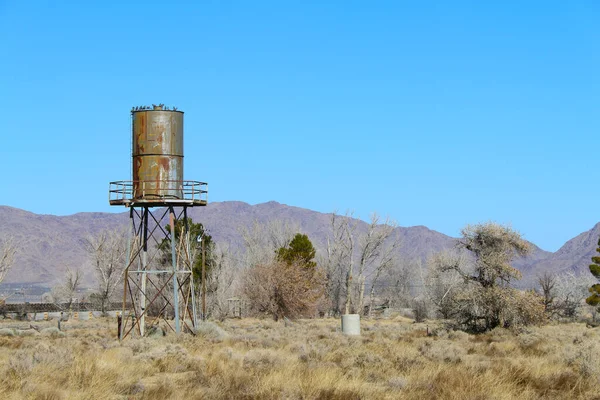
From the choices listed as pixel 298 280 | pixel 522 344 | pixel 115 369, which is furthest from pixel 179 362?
pixel 298 280

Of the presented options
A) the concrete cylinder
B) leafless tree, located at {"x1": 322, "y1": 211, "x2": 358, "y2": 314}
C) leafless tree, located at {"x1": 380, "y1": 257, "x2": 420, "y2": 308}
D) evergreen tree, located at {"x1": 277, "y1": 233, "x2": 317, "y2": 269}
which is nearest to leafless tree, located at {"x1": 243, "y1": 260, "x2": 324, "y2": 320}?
evergreen tree, located at {"x1": 277, "y1": 233, "x2": 317, "y2": 269}

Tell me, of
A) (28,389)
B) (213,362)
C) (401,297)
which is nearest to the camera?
(28,389)

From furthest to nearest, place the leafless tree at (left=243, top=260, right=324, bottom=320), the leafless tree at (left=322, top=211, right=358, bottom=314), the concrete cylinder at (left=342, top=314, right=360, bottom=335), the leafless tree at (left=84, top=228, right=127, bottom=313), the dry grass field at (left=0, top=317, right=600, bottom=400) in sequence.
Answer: the leafless tree at (left=322, top=211, right=358, bottom=314)
the leafless tree at (left=84, top=228, right=127, bottom=313)
the leafless tree at (left=243, top=260, right=324, bottom=320)
the concrete cylinder at (left=342, top=314, right=360, bottom=335)
the dry grass field at (left=0, top=317, right=600, bottom=400)

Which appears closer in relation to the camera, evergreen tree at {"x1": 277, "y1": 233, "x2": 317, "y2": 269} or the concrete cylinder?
the concrete cylinder

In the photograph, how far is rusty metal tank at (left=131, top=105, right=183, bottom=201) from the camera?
34.8 meters

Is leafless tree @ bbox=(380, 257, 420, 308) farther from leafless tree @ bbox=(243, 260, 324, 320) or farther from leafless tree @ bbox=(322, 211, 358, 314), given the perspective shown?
leafless tree @ bbox=(243, 260, 324, 320)

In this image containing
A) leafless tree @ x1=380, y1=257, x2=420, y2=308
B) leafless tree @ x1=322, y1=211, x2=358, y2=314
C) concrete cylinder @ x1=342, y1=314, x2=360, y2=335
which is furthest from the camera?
leafless tree @ x1=380, y1=257, x2=420, y2=308

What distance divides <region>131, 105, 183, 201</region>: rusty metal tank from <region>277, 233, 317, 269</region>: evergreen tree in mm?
28305

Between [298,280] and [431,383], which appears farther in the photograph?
[298,280]

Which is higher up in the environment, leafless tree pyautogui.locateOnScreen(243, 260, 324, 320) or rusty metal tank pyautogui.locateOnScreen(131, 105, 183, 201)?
rusty metal tank pyautogui.locateOnScreen(131, 105, 183, 201)

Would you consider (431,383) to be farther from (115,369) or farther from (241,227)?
(241,227)

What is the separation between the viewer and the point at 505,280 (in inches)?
1415

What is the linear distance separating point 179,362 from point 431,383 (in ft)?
24.0

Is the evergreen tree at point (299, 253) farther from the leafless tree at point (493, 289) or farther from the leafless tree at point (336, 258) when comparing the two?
the leafless tree at point (493, 289)
